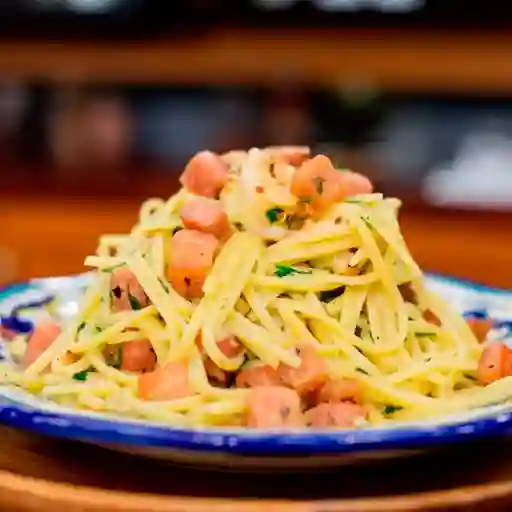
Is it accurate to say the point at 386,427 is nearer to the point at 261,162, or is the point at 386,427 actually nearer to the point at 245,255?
the point at 245,255

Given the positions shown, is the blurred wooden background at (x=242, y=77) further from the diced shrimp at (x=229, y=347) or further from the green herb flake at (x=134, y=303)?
the diced shrimp at (x=229, y=347)

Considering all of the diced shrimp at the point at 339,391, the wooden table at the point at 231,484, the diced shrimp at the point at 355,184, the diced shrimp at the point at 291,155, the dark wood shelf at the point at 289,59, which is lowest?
the wooden table at the point at 231,484

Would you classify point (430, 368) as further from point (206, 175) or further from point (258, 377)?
point (206, 175)

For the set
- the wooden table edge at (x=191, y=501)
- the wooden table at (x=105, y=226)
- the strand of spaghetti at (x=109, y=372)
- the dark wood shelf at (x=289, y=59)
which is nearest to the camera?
the wooden table edge at (x=191, y=501)

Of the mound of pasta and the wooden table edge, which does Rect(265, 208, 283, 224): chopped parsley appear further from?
the wooden table edge

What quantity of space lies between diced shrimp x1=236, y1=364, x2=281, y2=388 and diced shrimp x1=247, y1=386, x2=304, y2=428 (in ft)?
0.14

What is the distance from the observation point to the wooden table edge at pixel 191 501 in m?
0.67

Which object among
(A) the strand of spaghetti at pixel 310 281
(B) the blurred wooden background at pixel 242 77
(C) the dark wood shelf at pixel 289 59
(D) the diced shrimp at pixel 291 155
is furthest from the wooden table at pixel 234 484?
(C) the dark wood shelf at pixel 289 59

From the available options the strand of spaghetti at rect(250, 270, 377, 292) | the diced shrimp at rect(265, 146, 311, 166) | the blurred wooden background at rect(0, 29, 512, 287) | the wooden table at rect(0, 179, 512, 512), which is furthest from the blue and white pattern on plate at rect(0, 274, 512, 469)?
the blurred wooden background at rect(0, 29, 512, 287)

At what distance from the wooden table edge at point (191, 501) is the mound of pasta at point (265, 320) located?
0.13 metres

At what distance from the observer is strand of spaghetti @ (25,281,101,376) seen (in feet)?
3.18

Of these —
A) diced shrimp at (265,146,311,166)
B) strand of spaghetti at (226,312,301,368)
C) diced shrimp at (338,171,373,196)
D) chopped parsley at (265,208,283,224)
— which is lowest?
strand of spaghetti at (226,312,301,368)

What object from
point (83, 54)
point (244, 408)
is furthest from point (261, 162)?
point (83, 54)

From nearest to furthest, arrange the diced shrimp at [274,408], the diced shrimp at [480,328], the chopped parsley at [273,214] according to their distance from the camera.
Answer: the diced shrimp at [274,408], the chopped parsley at [273,214], the diced shrimp at [480,328]
